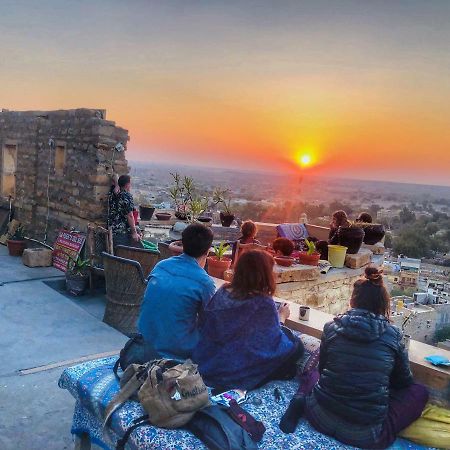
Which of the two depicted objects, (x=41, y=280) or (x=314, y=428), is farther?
(x=41, y=280)

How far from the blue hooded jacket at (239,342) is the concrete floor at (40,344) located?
1168mm

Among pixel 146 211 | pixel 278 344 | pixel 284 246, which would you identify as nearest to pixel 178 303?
pixel 278 344

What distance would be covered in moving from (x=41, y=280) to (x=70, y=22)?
22.5ft

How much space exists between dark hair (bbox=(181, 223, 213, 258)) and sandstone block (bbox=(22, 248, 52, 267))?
5501mm

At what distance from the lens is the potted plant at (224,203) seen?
8.88m

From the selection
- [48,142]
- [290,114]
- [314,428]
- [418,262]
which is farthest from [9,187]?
[418,262]

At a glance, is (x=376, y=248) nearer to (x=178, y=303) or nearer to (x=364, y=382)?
(x=178, y=303)

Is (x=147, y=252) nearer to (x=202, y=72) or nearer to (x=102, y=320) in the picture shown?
(x=102, y=320)

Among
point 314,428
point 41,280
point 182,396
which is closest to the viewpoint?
point 182,396

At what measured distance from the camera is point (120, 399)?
270cm

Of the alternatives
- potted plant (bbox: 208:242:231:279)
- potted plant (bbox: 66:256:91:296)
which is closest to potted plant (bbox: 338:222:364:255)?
potted plant (bbox: 208:242:231:279)

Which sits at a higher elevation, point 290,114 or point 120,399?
point 290,114

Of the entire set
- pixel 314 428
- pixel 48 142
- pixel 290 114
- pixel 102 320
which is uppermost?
pixel 290 114

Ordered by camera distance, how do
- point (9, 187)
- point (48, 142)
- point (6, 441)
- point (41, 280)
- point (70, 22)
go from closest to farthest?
point (6, 441), point (41, 280), point (48, 142), point (9, 187), point (70, 22)
